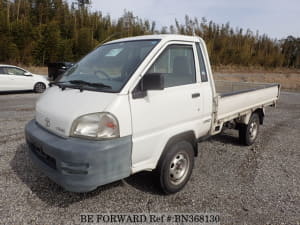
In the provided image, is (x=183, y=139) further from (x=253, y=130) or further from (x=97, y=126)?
(x=253, y=130)

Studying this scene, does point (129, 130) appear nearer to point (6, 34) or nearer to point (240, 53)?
point (6, 34)

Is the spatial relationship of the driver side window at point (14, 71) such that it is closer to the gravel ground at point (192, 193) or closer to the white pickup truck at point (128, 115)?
the gravel ground at point (192, 193)

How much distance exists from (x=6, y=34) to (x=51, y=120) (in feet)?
81.9

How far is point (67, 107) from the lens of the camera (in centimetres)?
222

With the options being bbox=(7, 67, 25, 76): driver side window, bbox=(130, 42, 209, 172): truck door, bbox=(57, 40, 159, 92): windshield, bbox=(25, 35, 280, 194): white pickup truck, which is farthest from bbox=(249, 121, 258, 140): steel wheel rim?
bbox=(7, 67, 25, 76): driver side window

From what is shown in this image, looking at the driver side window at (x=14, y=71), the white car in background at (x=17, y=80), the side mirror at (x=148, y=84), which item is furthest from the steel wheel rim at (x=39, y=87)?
the side mirror at (x=148, y=84)

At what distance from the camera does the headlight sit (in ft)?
6.73

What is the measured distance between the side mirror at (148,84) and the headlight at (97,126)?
36cm

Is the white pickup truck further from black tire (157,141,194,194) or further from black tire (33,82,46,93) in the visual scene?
black tire (33,82,46,93)

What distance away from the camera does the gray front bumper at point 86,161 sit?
1973 millimetres

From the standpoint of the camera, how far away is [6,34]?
21844 millimetres

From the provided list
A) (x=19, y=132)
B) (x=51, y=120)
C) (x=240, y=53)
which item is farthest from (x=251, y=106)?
(x=240, y=53)

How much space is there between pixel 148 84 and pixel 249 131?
3.27m

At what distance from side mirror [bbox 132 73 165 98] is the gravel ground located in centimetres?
134
